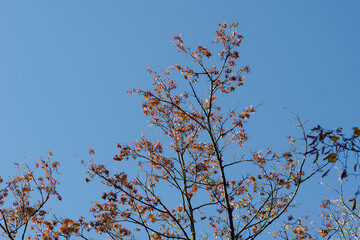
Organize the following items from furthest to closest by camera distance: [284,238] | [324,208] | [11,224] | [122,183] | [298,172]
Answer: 1. [324,208]
2. [284,238]
3. [11,224]
4. [122,183]
5. [298,172]

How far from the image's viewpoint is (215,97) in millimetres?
11523

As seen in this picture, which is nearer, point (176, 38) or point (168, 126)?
point (176, 38)

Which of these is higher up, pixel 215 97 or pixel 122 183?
pixel 215 97

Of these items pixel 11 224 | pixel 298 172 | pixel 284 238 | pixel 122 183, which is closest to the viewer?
pixel 298 172

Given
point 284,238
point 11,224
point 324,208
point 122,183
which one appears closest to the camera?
point 122,183

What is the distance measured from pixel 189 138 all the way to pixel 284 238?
475 cm

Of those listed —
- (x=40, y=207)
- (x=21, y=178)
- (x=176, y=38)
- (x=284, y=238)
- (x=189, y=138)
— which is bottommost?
(x=284, y=238)

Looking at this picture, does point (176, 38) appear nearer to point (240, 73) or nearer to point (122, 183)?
point (240, 73)

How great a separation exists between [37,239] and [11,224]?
1.07 metres

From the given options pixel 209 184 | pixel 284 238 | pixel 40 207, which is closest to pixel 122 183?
pixel 209 184

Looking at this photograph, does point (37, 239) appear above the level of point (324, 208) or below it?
below

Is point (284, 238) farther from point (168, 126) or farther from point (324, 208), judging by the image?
point (168, 126)

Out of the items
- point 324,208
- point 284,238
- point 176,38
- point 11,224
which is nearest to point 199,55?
point 176,38

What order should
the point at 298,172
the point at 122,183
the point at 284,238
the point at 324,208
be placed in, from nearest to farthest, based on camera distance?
the point at 298,172, the point at 122,183, the point at 284,238, the point at 324,208
